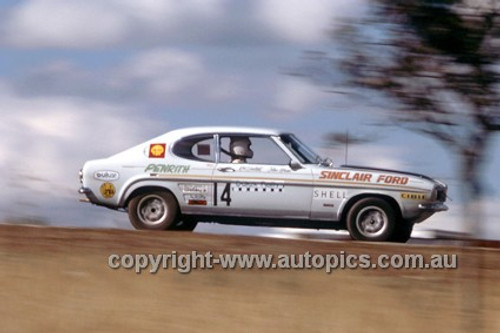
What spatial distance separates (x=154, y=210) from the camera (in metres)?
15.5

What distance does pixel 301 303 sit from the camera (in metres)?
9.29

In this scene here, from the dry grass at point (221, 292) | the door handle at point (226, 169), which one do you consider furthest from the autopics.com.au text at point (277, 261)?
the door handle at point (226, 169)

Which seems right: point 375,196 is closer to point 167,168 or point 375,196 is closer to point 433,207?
point 433,207

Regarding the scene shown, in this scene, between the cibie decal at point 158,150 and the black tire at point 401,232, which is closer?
the black tire at point 401,232

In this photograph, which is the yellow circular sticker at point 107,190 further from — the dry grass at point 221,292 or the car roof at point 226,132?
the dry grass at point 221,292

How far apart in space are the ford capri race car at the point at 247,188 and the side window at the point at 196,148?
1 centimetres

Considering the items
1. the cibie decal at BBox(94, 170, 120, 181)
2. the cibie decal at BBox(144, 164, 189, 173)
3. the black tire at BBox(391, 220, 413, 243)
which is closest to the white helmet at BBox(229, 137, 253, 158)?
the cibie decal at BBox(144, 164, 189, 173)

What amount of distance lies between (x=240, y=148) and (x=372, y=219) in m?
1.91

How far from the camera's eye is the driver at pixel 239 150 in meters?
15.5

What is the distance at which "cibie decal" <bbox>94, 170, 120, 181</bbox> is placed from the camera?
15.5 metres

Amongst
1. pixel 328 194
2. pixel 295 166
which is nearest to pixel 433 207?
pixel 328 194

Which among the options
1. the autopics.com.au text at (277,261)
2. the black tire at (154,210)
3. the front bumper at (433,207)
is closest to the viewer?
the autopics.com.au text at (277,261)

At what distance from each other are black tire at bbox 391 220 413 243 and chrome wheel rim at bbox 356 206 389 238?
140mm

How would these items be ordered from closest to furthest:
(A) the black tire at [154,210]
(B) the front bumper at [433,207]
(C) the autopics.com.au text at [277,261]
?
1. (C) the autopics.com.au text at [277,261]
2. (B) the front bumper at [433,207]
3. (A) the black tire at [154,210]
